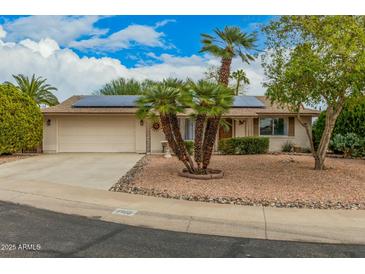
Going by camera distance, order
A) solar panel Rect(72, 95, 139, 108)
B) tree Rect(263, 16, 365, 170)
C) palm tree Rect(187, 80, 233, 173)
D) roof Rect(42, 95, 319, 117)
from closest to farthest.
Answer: tree Rect(263, 16, 365, 170)
palm tree Rect(187, 80, 233, 173)
roof Rect(42, 95, 319, 117)
solar panel Rect(72, 95, 139, 108)

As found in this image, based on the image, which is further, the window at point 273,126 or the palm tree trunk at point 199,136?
the window at point 273,126

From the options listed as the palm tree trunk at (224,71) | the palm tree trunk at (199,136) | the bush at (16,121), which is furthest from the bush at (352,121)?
the bush at (16,121)

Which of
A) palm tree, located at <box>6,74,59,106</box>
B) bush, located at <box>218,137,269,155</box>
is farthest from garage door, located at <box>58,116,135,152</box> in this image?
palm tree, located at <box>6,74,59,106</box>

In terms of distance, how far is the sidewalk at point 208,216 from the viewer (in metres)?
5.90

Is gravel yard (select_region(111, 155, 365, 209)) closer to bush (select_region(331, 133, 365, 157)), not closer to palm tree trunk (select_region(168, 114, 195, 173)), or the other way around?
palm tree trunk (select_region(168, 114, 195, 173))

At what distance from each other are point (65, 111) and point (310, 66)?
13.8 m

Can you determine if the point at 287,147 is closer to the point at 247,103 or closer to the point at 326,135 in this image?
the point at 247,103

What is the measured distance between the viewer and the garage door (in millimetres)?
19828

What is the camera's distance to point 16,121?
674 inches

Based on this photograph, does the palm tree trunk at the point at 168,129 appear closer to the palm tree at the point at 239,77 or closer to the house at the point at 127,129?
the house at the point at 127,129

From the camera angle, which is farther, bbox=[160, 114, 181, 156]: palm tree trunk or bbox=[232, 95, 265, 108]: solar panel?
bbox=[232, 95, 265, 108]: solar panel

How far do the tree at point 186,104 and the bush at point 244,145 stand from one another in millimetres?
6737

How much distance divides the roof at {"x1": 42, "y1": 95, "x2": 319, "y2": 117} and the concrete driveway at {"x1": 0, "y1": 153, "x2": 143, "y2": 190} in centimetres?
395

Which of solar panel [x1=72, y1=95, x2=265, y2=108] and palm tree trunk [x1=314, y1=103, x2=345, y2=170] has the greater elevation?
solar panel [x1=72, y1=95, x2=265, y2=108]
